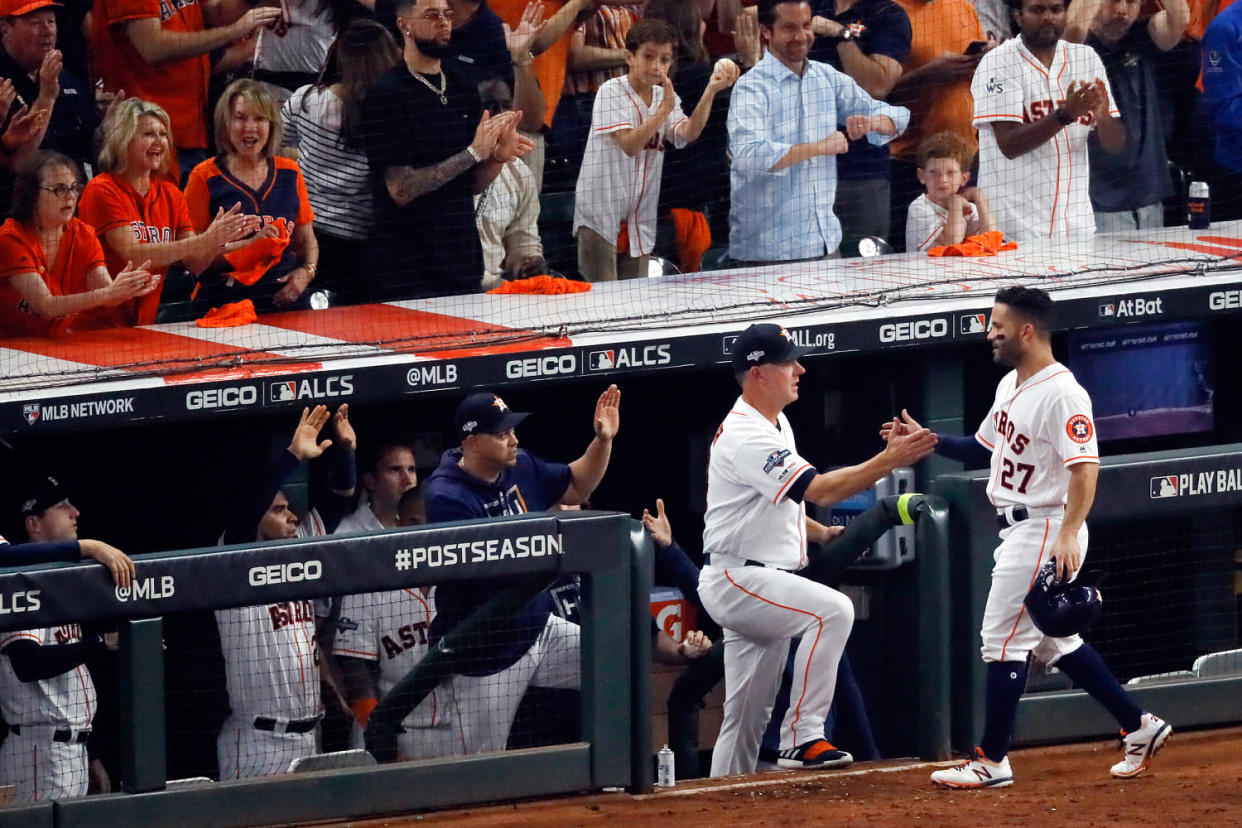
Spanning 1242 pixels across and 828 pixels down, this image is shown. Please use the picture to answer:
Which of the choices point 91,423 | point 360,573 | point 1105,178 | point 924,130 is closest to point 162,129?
point 91,423

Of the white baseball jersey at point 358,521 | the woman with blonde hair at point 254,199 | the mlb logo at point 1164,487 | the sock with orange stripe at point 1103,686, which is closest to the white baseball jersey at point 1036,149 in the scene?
the mlb logo at point 1164,487

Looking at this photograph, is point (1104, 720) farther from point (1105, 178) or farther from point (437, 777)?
point (1105, 178)

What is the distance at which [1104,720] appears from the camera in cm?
557

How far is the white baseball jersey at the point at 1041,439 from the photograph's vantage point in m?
4.99

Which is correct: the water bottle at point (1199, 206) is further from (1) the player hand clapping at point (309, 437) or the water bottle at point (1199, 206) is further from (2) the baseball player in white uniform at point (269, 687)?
(2) the baseball player in white uniform at point (269, 687)

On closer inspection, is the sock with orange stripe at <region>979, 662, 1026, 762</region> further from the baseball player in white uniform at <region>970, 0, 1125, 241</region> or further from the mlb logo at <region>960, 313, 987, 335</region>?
the baseball player in white uniform at <region>970, 0, 1125, 241</region>

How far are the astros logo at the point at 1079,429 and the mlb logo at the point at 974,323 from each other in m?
1.52

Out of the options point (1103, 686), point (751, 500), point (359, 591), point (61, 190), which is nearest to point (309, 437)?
point (359, 591)

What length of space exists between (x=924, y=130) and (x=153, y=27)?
3174 mm

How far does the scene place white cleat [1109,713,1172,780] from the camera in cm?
511

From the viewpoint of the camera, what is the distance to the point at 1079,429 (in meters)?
4.98

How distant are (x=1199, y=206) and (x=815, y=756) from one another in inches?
148

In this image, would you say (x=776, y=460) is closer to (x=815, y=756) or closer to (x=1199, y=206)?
(x=815, y=756)

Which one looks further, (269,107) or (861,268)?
(861,268)
